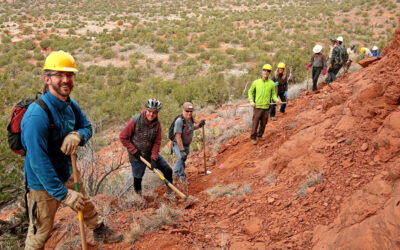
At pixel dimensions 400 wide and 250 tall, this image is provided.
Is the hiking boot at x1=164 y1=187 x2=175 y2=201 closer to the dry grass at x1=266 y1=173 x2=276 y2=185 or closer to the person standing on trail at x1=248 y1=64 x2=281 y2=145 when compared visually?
the dry grass at x1=266 y1=173 x2=276 y2=185

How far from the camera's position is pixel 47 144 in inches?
108

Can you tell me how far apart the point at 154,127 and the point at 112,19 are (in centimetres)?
3671

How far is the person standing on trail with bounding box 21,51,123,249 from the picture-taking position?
2.62 meters

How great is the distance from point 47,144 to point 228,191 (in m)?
3.24

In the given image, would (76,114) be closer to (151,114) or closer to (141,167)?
(151,114)

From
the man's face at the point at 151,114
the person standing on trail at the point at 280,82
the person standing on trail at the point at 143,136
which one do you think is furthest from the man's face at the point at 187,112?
the person standing on trail at the point at 280,82

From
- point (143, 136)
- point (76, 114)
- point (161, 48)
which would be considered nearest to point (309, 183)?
point (143, 136)

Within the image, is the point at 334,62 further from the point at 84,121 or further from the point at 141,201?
the point at 84,121

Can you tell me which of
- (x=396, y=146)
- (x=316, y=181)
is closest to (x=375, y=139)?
(x=396, y=146)

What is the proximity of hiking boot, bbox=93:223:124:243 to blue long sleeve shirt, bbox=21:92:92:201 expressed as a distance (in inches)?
30.9

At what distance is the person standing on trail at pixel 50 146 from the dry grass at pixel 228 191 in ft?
8.59

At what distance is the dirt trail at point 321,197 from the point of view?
289 centimetres

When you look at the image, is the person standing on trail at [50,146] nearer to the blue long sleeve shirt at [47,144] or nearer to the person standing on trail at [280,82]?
the blue long sleeve shirt at [47,144]

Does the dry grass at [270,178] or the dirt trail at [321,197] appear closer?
the dirt trail at [321,197]
